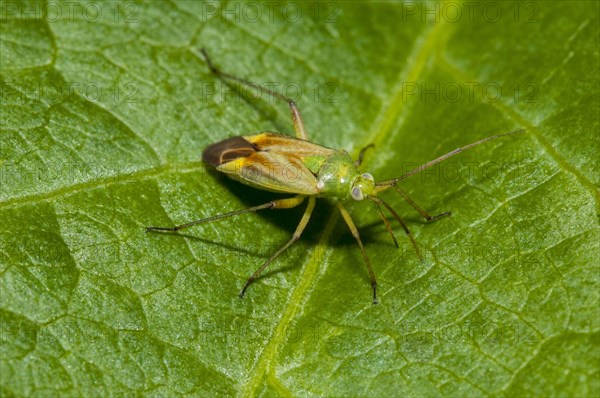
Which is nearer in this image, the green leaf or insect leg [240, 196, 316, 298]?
the green leaf

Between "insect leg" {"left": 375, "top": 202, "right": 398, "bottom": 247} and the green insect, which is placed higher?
the green insect

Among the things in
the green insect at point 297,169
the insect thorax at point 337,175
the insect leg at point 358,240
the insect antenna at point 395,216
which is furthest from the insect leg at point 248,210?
the insect antenna at point 395,216

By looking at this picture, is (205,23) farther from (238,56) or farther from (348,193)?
(348,193)

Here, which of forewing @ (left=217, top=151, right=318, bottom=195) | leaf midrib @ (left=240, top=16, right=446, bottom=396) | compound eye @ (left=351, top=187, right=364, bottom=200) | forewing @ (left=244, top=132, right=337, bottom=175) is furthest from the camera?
forewing @ (left=244, top=132, right=337, bottom=175)

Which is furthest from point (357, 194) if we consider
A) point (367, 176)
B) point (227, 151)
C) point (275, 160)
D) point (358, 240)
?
point (227, 151)

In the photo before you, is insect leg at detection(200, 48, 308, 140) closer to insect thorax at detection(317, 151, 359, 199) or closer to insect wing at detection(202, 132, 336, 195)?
insect wing at detection(202, 132, 336, 195)

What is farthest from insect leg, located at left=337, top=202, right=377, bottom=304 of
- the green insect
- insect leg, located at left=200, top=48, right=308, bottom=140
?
insect leg, located at left=200, top=48, right=308, bottom=140
